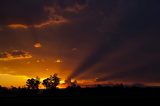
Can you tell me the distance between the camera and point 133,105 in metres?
58.4

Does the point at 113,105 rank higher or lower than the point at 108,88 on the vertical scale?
lower

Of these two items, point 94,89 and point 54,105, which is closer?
point 54,105

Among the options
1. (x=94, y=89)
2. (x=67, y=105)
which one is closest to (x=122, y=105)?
(x=67, y=105)

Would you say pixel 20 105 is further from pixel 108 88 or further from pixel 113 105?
pixel 108 88

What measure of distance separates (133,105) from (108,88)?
102 meters

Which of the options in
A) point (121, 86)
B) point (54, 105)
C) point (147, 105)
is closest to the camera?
point (147, 105)

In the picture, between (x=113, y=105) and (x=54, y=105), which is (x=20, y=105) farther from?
(x=113, y=105)

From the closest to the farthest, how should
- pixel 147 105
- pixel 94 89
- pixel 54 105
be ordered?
pixel 147 105 < pixel 54 105 < pixel 94 89

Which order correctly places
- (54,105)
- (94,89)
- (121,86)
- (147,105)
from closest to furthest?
(147,105) → (54,105) → (94,89) → (121,86)

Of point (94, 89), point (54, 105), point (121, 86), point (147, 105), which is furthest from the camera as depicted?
point (121, 86)

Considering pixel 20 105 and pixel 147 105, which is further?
pixel 20 105

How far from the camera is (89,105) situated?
198 ft

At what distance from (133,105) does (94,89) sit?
328 feet

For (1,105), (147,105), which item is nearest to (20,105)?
(1,105)
